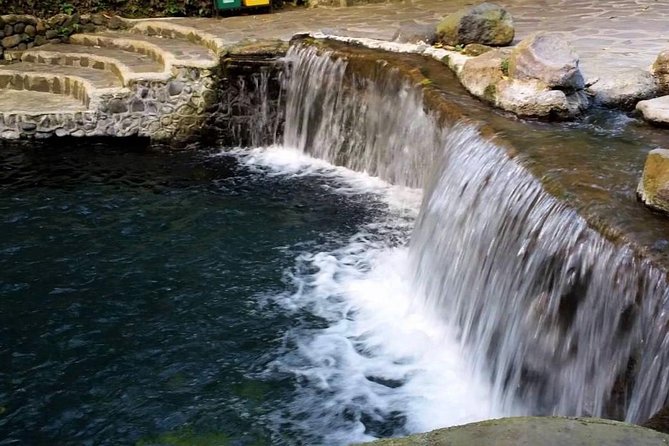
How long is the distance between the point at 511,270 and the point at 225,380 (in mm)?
1867

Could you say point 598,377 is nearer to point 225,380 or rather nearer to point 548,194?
point 548,194

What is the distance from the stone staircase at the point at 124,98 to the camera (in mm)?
9336

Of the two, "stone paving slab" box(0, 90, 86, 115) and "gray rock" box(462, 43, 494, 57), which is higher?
"gray rock" box(462, 43, 494, 57)

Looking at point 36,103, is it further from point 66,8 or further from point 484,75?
point 484,75

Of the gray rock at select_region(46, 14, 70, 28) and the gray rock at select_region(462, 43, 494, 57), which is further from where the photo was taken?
the gray rock at select_region(46, 14, 70, 28)

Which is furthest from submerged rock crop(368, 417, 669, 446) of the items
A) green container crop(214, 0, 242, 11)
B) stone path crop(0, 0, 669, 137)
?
green container crop(214, 0, 242, 11)

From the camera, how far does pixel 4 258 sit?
6.51 meters

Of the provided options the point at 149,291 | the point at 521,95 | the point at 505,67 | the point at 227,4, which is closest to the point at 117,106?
the point at 227,4

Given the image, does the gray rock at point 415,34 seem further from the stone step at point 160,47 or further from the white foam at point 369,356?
the white foam at point 369,356

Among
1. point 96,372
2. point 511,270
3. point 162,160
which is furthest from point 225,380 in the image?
point 162,160

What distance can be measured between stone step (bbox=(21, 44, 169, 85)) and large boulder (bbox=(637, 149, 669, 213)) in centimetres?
643

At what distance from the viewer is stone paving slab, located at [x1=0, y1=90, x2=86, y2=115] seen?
9.47 m

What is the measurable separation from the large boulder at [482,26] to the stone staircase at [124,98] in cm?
300

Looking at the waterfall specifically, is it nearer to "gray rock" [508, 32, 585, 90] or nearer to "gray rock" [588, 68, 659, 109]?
"gray rock" [508, 32, 585, 90]
